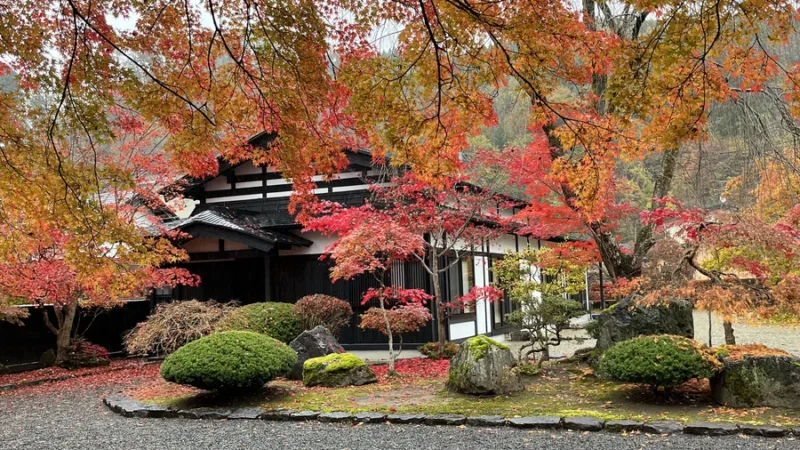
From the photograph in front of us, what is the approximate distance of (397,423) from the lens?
21.6 ft

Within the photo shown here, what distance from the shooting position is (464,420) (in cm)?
643

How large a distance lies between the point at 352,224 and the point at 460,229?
200 cm

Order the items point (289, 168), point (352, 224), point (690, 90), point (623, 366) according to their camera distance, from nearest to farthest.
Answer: point (690, 90), point (289, 168), point (623, 366), point (352, 224)

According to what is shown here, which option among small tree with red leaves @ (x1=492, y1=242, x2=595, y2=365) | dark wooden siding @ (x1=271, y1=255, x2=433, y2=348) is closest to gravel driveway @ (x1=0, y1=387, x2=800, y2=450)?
small tree with red leaves @ (x1=492, y1=242, x2=595, y2=365)

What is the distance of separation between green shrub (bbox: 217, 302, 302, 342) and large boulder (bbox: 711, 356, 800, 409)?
748 cm

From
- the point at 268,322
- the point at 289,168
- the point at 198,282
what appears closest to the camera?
the point at 289,168

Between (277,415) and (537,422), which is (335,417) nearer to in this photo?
(277,415)

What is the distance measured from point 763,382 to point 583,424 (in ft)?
7.15

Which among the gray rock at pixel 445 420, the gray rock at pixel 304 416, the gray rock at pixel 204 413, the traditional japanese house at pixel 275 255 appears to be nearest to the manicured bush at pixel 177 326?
the traditional japanese house at pixel 275 255

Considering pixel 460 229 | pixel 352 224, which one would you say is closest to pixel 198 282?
pixel 352 224

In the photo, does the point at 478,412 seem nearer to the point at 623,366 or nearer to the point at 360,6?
the point at 623,366

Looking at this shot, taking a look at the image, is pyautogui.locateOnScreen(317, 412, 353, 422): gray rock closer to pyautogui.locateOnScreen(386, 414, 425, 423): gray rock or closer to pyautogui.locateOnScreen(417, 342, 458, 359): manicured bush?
pyautogui.locateOnScreen(386, 414, 425, 423): gray rock

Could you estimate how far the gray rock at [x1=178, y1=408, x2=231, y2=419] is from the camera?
721 cm

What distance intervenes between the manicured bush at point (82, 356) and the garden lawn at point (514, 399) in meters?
4.16
